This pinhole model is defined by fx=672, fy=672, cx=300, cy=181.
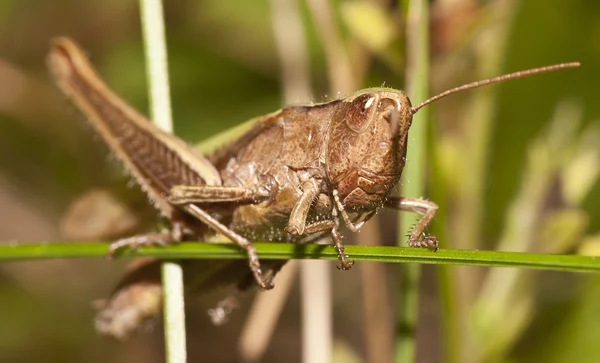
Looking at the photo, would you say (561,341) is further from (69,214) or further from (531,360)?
(69,214)

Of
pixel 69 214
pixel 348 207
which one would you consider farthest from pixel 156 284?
pixel 348 207

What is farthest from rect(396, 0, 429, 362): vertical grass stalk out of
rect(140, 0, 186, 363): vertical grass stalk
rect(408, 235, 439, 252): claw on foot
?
rect(140, 0, 186, 363): vertical grass stalk

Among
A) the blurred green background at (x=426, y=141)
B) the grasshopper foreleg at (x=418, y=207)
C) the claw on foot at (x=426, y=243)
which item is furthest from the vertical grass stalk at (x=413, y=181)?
the claw on foot at (x=426, y=243)

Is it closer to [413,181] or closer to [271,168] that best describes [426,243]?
[413,181]

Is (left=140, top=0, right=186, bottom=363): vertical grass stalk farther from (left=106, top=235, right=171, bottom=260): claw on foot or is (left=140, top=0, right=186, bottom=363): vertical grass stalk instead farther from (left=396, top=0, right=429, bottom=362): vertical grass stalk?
(left=396, top=0, right=429, bottom=362): vertical grass stalk

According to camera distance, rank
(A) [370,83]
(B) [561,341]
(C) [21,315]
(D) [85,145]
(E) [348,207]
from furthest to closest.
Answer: (D) [85,145] < (C) [21,315] < (A) [370,83] < (B) [561,341] < (E) [348,207]
